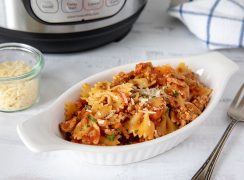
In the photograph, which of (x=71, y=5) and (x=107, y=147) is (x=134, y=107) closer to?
(x=107, y=147)

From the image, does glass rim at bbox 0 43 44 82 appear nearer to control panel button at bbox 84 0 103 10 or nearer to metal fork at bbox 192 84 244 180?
control panel button at bbox 84 0 103 10

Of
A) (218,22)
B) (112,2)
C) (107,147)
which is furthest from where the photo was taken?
(218,22)

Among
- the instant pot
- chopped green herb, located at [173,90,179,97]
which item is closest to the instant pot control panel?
the instant pot

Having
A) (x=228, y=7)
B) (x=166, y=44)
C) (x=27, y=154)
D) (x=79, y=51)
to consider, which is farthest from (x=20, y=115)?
(x=228, y=7)

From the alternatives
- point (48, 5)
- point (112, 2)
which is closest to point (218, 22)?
point (112, 2)

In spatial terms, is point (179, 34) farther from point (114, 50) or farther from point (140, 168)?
point (140, 168)
